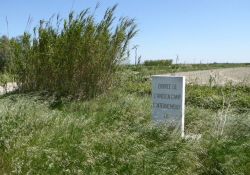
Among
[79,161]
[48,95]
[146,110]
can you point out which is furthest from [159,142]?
[48,95]

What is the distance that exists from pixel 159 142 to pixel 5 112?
2.24m

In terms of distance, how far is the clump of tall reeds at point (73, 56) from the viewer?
11102mm

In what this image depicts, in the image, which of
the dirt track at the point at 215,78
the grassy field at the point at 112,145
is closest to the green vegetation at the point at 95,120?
the grassy field at the point at 112,145

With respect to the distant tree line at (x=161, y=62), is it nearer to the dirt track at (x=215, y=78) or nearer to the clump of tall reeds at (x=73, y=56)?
the dirt track at (x=215, y=78)

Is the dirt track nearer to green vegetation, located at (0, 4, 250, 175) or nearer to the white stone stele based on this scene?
green vegetation, located at (0, 4, 250, 175)

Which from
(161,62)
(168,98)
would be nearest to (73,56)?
(168,98)

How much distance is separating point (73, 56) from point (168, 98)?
365 cm

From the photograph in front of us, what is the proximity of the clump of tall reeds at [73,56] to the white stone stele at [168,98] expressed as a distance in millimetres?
3225

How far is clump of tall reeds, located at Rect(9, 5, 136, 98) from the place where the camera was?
1110 cm

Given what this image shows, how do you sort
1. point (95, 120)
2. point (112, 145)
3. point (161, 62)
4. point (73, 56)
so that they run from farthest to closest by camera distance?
point (161, 62)
point (73, 56)
point (95, 120)
point (112, 145)

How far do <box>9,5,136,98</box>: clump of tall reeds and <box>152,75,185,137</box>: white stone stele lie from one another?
323 cm

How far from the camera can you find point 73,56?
36.4 feet

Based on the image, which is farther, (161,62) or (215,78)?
(161,62)

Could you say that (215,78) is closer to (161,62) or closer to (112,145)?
(161,62)
